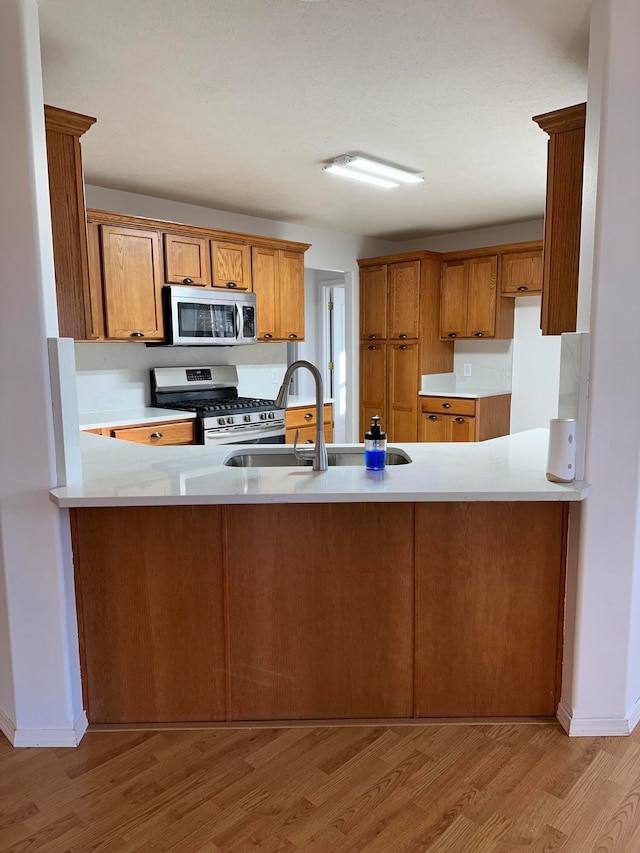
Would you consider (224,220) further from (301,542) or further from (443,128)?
(301,542)

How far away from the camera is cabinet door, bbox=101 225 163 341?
3906 mm

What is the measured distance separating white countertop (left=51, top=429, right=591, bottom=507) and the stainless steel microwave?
193 centimetres

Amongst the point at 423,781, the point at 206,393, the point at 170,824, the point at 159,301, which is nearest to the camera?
the point at 170,824

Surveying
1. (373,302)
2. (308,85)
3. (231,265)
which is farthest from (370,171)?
(373,302)

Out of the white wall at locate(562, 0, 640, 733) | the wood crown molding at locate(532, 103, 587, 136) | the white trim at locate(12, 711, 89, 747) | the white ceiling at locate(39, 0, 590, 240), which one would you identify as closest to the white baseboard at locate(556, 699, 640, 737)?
the white wall at locate(562, 0, 640, 733)

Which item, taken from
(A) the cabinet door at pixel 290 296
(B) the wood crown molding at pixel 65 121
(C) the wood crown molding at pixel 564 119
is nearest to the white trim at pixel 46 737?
(B) the wood crown molding at pixel 65 121

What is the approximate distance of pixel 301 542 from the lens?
2.04m

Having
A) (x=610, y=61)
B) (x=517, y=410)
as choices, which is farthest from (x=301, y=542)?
(x=517, y=410)

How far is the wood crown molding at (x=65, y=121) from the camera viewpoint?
2.05 meters

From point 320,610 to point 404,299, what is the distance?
4.15 metres

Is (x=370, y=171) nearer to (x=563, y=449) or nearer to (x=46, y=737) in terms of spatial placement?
(x=563, y=449)

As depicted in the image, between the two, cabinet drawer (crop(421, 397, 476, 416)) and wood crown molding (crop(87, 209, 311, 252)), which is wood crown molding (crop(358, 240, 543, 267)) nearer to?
wood crown molding (crop(87, 209, 311, 252))

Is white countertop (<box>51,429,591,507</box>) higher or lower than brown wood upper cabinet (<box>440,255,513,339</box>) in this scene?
lower

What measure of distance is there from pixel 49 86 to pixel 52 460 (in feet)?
5.56
